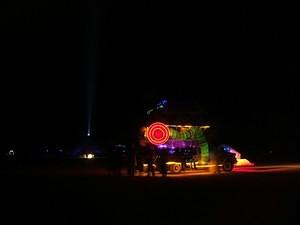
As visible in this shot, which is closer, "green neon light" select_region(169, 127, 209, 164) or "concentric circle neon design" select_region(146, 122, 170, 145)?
"concentric circle neon design" select_region(146, 122, 170, 145)

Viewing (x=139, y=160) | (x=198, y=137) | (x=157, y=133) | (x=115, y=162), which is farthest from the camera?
(x=198, y=137)

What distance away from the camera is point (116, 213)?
1393cm

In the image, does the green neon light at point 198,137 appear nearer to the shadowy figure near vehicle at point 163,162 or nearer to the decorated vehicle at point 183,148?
the decorated vehicle at point 183,148

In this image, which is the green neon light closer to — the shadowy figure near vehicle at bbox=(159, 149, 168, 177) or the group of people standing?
the group of people standing

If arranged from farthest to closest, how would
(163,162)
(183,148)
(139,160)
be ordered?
(183,148)
(139,160)
(163,162)

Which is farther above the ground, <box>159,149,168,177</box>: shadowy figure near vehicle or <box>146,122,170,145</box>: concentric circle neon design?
<box>146,122,170,145</box>: concentric circle neon design

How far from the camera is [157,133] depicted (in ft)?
102

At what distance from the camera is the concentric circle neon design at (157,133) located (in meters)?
30.8

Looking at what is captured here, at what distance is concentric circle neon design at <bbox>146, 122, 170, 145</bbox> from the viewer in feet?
101

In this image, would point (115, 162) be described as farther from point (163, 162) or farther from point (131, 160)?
point (163, 162)

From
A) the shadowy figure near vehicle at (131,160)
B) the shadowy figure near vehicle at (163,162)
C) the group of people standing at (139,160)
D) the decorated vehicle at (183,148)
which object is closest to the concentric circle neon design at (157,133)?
the decorated vehicle at (183,148)

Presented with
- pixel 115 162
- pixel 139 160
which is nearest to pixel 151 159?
pixel 139 160

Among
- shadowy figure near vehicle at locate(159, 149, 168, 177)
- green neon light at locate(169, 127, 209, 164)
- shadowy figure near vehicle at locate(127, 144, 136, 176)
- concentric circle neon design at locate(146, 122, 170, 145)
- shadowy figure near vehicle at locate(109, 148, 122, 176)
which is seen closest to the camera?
shadowy figure near vehicle at locate(159, 149, 168, 177)

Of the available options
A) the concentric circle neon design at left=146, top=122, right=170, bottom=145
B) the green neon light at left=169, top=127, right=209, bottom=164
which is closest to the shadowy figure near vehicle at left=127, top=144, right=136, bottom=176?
the concentric circle neon design at left=146, top=122, right=170, bottom=145
